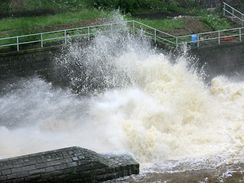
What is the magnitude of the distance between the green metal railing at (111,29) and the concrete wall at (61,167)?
7.11 m

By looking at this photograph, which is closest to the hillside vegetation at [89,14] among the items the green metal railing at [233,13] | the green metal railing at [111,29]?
the green metal railing at [233,13]

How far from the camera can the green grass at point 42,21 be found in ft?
70.5

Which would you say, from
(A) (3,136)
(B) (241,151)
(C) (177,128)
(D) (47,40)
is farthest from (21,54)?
(B) (241,151)

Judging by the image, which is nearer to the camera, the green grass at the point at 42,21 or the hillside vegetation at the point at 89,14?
the green grass at the point at 42,21

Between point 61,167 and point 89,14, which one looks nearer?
point 61,167

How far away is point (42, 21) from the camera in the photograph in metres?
22.7

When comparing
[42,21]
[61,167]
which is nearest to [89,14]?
[42,21]

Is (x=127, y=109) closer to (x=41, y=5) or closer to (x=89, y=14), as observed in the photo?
(x=89, y=14)

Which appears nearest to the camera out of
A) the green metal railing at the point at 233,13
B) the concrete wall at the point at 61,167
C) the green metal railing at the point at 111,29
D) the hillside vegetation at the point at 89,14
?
the concrete wall at the point at 61,167

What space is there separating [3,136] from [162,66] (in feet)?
22.5

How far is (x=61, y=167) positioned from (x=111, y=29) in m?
9.19

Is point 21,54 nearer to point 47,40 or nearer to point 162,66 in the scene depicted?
point 47,40

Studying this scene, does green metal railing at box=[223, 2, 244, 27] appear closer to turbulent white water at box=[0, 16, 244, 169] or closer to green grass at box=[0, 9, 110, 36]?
turbulent white water at box=[0, 16, 244, 169]

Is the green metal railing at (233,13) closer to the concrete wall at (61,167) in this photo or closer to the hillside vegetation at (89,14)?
the hillside vegetation at (89,14)
